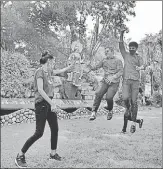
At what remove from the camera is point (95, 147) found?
600 cm

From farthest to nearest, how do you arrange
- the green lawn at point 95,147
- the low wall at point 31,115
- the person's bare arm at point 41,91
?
the green lawn at point 95,147
the low wall at point 31,115
the person's bare arm at point 41,91

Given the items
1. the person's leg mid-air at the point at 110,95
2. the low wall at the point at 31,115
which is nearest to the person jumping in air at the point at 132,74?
the person's leg mid-air at the point at 110,95

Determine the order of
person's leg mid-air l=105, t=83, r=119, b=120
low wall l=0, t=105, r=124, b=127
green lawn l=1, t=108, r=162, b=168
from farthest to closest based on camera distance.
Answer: green lawn l=1, t=108, r=162, b=168
low wall l=0, t=105, r=124, b=127
person's leg mid-air l=105, t=83, r=119, b=120

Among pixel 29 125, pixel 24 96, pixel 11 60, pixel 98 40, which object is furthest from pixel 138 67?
pixel 11 60

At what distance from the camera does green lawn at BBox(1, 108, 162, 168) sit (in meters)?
5.52

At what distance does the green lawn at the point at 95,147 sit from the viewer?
5.52 m

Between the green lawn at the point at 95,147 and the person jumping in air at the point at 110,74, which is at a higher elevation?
the person jumping in air at the point at 110,74

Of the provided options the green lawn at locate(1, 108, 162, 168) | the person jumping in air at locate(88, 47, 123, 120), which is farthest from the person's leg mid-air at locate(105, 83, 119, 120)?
the green lawn at locate(1, 108, 162, 168)

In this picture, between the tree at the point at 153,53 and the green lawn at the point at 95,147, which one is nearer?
the tree at the point at 153,53

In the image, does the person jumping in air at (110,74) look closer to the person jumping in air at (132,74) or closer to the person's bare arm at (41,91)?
the person jumping in air at (132,74)

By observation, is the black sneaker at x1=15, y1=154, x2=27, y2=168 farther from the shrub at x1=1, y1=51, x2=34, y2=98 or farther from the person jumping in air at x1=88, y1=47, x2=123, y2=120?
the shrub at x1=1, y1=51, x2=34, y2=98

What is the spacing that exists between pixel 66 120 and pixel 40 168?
94 centimetres

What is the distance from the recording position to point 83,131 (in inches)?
224

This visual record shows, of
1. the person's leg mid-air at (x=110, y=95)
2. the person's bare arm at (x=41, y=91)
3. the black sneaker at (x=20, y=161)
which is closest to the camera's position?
→ the person's leg mid-air at (x=110, y=95)
